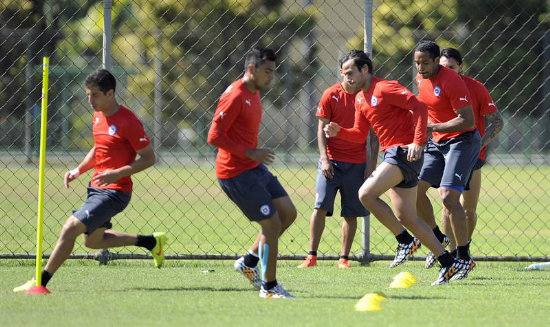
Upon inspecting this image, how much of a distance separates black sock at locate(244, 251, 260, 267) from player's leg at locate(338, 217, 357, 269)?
2.03 metres

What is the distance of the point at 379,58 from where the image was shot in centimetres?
2686

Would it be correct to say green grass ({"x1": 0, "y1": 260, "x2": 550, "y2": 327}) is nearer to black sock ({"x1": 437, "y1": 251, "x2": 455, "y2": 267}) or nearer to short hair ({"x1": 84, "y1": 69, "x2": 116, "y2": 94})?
black sock ({"x1": 437, "y1": 251, "x2": 455, "y2": 267})

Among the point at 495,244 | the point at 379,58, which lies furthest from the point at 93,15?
the point at 495,244

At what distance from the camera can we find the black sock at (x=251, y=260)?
23.5 ft

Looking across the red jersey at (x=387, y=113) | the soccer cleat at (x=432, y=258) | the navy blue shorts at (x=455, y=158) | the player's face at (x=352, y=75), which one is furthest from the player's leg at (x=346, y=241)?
the player's face at (x=352, y=75)

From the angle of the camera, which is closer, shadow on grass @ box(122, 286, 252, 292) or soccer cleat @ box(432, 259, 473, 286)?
shadow on grass @ box(122, 286, 252, 292)

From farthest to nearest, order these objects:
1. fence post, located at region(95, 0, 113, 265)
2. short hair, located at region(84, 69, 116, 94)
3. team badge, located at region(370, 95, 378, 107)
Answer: fence post, located at region(95, 0, 113, 265), team badge, located at region(370, 95, 378, 107), short hair, located at region(84, 69, 116, 94)

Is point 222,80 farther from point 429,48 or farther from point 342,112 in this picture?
point 429,48

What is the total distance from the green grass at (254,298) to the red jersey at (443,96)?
4.47 ft

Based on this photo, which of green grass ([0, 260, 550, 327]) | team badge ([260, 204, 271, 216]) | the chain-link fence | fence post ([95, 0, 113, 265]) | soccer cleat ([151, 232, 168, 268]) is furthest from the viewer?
the chain-link fence

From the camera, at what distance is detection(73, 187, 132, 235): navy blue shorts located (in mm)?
7004

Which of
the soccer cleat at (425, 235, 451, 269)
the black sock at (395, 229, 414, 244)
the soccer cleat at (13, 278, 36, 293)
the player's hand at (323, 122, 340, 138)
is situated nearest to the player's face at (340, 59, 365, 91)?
the player's hand at (323, 122, 340, 138)

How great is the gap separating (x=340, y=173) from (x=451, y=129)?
157 centimetres

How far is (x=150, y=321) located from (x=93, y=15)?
30.4 metres
